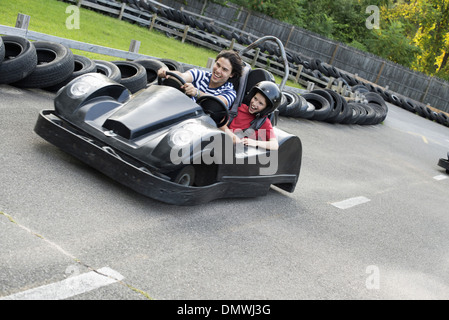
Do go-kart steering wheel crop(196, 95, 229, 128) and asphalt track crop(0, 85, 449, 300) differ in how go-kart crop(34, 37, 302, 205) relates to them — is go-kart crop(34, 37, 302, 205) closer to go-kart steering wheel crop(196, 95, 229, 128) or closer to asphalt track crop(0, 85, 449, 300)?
go-kart steering wheel crop(196, 95, 229, 128)

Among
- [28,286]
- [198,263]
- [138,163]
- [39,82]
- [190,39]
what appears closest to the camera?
[28,286]

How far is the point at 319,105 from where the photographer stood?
13914mm

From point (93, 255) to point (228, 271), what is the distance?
901 millimetres

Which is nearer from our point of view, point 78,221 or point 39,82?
point 78,221

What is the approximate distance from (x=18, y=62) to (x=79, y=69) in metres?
1.22

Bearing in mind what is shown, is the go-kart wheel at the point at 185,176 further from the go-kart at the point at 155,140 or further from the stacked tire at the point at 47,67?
the stacked tire at the point at 47,67

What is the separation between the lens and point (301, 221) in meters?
5.67

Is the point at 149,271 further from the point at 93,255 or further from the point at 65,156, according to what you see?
the point at 65,156

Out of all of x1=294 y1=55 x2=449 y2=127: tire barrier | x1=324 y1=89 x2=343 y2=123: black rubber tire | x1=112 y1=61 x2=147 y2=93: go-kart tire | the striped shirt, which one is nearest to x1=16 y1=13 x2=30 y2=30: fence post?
x1=112 y1=61 x2=147 y2=93: go-kart tire

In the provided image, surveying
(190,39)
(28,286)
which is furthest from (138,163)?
(190,39)

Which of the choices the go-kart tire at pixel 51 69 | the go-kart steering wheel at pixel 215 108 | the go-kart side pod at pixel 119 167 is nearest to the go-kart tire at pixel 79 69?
the go-kart tire at pixel 51 69

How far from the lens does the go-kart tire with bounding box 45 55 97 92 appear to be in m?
7.52

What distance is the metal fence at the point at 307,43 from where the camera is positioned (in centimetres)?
3014

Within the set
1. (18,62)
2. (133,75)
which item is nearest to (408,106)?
(133,75)
